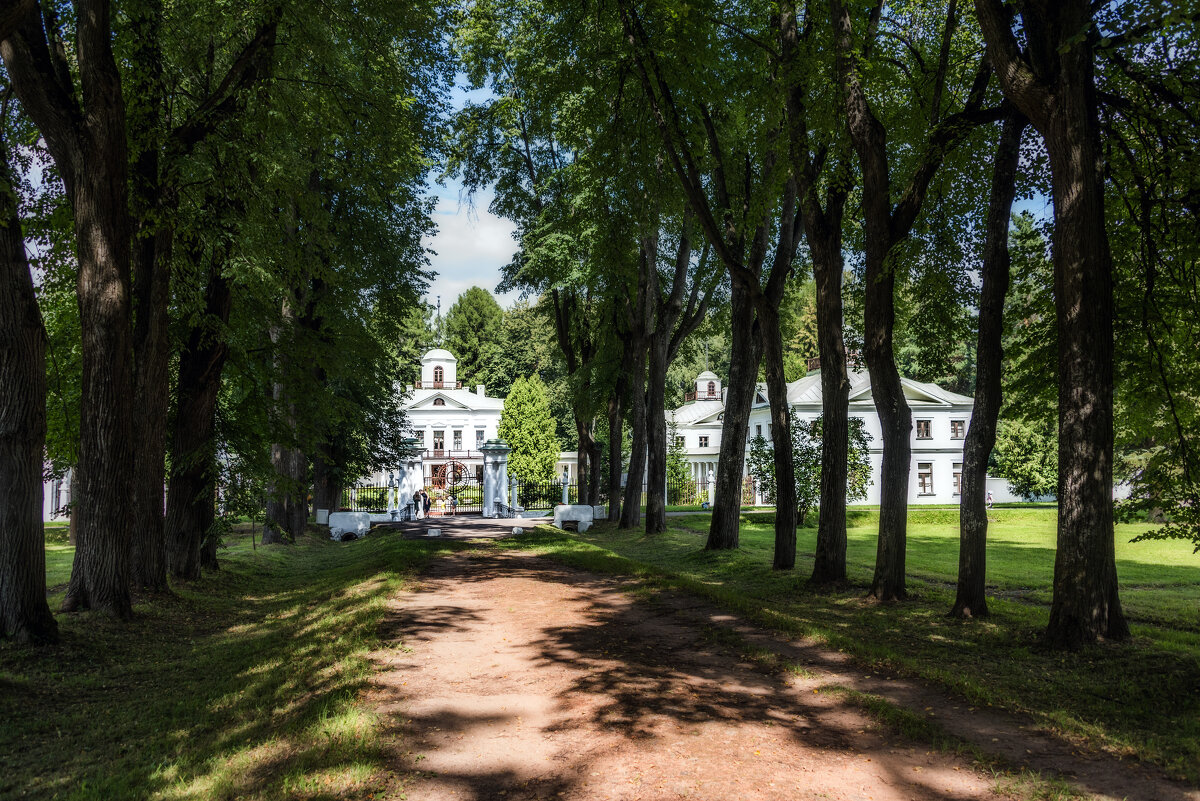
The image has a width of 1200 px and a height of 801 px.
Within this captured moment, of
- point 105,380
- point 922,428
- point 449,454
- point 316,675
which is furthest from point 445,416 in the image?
point 316,675

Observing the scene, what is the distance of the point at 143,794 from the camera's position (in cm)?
419

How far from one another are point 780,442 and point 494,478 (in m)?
25.2

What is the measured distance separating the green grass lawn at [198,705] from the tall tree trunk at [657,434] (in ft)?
36.2

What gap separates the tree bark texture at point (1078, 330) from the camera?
22.3ft

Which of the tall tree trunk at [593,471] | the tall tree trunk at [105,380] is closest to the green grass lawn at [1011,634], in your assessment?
the tall tree trunk at [105,380]

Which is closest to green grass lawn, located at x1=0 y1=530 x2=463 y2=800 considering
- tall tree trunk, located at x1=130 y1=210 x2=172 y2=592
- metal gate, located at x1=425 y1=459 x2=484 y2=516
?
tall tree trunk, located at x1=130 y1=210 x2=172 y2=592

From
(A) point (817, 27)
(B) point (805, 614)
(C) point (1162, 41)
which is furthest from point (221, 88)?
(C) point (1162, 41)

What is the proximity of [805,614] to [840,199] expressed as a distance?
19.2 ft

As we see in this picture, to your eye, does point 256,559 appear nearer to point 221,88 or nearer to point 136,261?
point 136,261

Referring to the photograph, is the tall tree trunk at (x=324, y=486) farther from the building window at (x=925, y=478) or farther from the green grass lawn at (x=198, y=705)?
the building window at (x=925, y=478)

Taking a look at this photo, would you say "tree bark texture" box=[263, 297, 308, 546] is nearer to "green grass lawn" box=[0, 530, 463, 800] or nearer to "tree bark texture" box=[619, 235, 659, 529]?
"green grass lawn" box=[0, 530, 463, 800]

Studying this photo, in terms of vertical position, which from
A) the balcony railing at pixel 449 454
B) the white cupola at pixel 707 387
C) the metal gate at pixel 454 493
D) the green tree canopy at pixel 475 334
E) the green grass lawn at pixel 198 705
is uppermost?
the green tree canopy at pixel 475 334

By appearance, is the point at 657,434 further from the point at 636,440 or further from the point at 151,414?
the point at 151,414

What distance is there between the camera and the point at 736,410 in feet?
51.1
